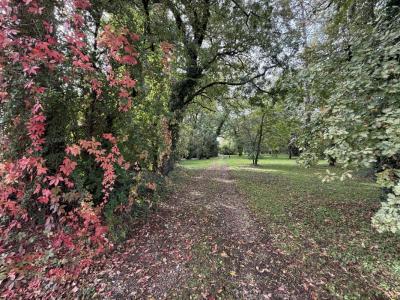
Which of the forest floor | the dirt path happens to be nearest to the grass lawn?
the forest floor

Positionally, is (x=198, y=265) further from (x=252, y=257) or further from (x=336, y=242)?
(x=336, y=242)

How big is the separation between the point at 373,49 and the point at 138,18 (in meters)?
4.41

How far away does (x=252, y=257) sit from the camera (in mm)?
3396

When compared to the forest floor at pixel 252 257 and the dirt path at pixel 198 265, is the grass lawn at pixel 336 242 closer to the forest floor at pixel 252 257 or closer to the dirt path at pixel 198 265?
the forest floor at pixel 252 257

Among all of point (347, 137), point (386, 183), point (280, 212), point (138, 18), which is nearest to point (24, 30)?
point (138, 18)

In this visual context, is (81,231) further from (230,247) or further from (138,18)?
(138,18)

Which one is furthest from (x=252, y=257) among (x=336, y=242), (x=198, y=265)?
(x=336, y=242)

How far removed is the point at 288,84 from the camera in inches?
180

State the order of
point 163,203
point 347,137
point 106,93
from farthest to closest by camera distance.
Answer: point 163,203, point 106,93, point 347,137

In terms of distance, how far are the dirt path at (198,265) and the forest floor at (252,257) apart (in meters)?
0.01

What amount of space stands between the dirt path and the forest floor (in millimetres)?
14

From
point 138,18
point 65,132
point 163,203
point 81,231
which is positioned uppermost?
point 138,18

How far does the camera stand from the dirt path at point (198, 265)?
8.87 feet

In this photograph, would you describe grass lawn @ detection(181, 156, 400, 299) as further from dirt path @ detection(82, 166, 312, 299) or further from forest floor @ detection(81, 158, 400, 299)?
dirt path @ detection(82, 166, 312, 299)
